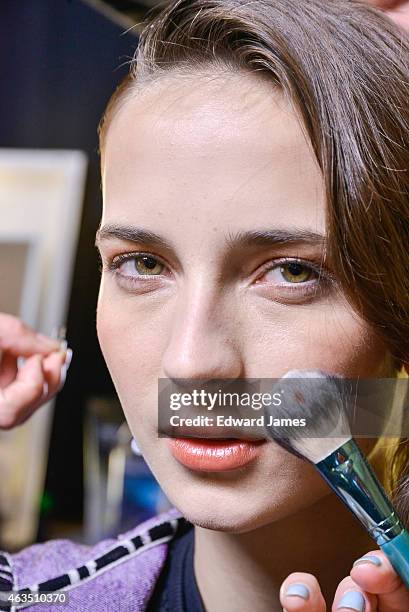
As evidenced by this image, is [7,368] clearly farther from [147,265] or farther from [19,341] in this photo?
[147,265]

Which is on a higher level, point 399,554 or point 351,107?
point 351,107

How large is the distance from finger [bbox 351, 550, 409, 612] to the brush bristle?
0.21ft

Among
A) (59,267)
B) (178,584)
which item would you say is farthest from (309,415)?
(59,267)

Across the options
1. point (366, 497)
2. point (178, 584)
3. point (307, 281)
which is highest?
point (307, 281)

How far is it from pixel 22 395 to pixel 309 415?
0.32 m

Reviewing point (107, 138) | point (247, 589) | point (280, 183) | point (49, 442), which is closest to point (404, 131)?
point (280, 183)

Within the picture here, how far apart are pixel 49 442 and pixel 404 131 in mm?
749

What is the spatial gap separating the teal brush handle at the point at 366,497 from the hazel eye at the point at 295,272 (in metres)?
0.11

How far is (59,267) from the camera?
3.68 ft

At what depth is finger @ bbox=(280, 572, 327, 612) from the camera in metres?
0.45

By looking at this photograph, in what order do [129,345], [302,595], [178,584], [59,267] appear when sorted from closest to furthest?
1. [302,595]
2. [129,345]
3. [178,584]
4. [59,267]

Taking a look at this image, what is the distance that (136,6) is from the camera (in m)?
0.73

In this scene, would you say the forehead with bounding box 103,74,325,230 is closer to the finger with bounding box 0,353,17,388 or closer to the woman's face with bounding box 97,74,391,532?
the woman's face with bounding box 97,74,391,532

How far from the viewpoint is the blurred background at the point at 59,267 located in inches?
31.8
